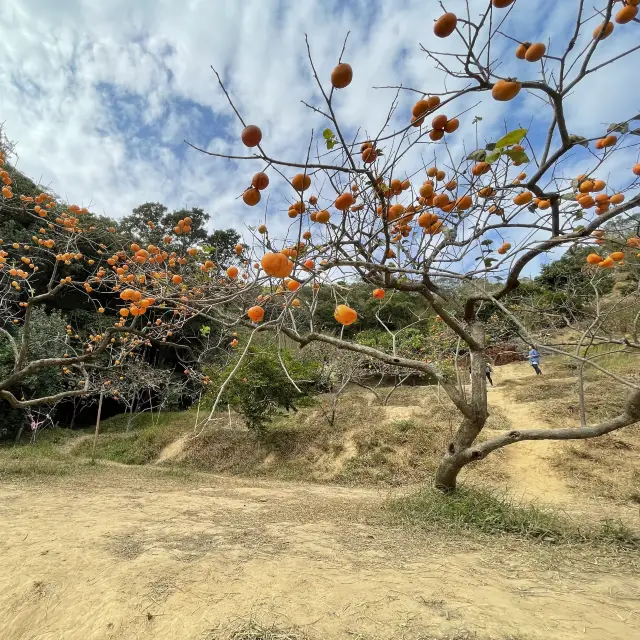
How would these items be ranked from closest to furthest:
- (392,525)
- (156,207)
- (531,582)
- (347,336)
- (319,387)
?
(531,582), (392,525), (319,387), (156,207), (347,336)

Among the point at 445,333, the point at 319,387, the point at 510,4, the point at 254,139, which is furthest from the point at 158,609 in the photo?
the point at 319,387

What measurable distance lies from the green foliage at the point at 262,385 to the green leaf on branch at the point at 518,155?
7.35 m

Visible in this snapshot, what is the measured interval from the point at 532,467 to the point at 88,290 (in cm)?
732

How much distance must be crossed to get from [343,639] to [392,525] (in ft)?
6.70

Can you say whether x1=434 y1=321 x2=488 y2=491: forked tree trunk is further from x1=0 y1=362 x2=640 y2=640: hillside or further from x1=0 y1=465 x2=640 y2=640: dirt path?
x1=0 y1=465 x2=640 y2=640: dirt path

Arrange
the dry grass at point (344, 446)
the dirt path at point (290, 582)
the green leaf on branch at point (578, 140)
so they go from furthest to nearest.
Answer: the dry grass at point (344, 446) < the green leaf on branch at point (578, 140) < the dirt path at point (290, 582)

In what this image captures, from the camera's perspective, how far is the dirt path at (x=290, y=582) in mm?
1821

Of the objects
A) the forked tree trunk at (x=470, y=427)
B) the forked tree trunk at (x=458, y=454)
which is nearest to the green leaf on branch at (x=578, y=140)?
the forked tree trunk at (x=470, y=427)

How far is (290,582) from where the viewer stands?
7.31 ft

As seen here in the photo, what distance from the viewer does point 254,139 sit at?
136cm

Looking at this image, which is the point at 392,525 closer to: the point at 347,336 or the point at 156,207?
the point at 347,336

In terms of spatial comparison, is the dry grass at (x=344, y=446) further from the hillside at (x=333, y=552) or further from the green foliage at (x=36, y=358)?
the green foliage at (x=36, y=358)

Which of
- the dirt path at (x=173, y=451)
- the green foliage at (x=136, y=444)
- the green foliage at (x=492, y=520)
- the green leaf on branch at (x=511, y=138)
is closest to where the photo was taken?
the green leaf on branch at (x=511, y=138)

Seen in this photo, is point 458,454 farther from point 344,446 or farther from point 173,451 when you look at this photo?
point 173,451
